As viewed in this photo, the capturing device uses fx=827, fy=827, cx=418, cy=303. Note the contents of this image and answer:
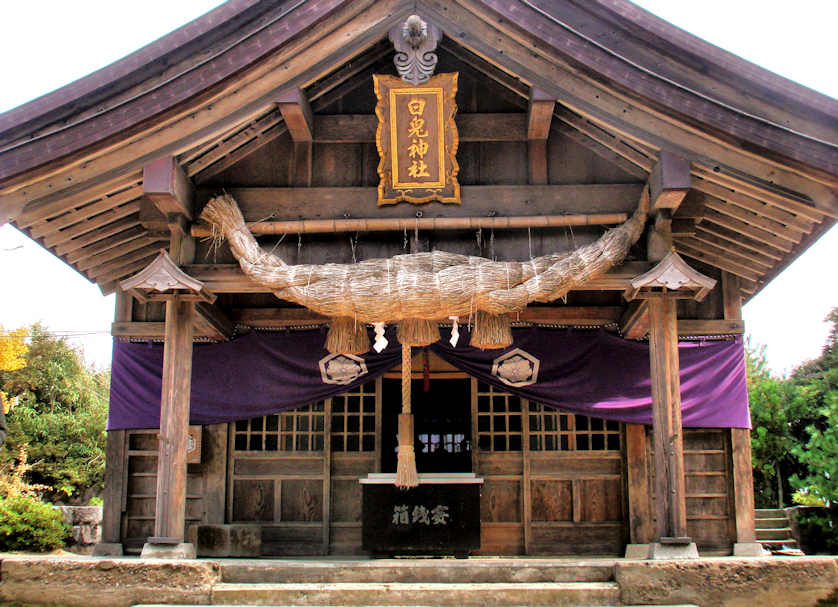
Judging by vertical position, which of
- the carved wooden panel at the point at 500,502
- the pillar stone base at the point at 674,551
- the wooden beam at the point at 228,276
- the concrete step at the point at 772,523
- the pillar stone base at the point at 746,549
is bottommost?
the pillar stone base at the point at 746,549

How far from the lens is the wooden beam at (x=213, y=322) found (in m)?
8.98

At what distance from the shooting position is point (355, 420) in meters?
10.5

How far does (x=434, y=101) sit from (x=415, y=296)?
1.90 metres

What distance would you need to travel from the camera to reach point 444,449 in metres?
12.0

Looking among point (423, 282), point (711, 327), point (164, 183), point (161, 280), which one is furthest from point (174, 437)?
point (711, 327)

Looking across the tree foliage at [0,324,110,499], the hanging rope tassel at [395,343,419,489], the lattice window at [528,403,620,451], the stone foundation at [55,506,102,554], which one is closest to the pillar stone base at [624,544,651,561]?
the lattice window at [528,403,620,451]

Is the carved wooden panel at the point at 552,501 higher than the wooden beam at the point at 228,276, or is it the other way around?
the wooden beam at the point at 228,276

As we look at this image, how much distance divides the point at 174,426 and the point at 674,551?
4631 millimetres

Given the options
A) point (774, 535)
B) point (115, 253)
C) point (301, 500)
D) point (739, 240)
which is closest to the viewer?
point (739, 240)

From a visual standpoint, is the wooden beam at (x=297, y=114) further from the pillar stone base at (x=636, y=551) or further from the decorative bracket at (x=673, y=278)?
the pillar stone base at (x=636, y=551)

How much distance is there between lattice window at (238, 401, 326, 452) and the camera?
411 inches

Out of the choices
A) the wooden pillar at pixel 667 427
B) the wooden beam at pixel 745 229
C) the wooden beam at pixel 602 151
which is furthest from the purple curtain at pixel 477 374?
the wooden beam at pixel 602 151

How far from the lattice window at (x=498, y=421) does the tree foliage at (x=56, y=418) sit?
13136 mm

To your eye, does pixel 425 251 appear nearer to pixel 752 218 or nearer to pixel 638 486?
pixel 752 218
